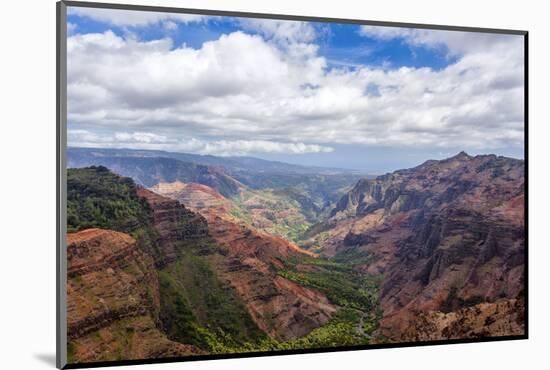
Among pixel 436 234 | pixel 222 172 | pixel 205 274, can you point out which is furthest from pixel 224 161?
pixel 436 234

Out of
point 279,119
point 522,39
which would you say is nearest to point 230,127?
point 279,119

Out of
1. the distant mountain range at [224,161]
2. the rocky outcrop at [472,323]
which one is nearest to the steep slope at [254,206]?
the distant mountain range at [224,161]

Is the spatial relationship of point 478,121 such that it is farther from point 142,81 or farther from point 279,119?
point 142,81

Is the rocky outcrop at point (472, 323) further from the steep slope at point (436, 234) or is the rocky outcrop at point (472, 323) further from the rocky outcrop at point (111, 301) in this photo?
the rocky outcrop at point (111, 301)

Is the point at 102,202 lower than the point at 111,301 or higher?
higher

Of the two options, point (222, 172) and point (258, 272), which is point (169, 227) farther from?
point (258, 272)

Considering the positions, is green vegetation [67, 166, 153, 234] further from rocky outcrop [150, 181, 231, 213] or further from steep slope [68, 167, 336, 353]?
rocky outcrop [150, 181, 231, 213]
